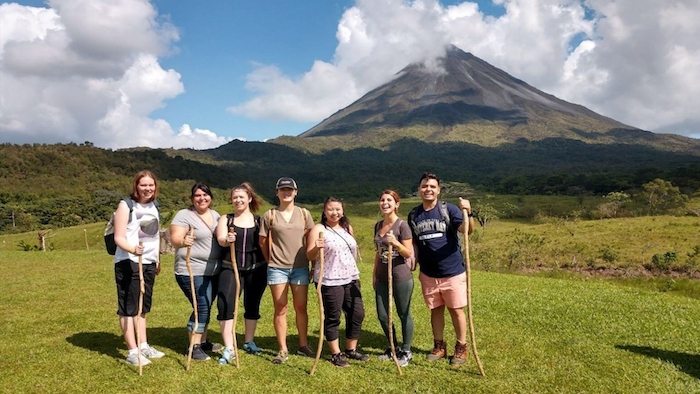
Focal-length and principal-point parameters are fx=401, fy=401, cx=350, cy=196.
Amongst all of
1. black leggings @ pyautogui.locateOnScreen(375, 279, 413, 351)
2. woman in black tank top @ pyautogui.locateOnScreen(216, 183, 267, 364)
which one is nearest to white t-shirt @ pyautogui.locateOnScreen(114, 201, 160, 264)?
woman in black tank top @ pyautogui.locateOnScreen(216, 183, 267, 364)

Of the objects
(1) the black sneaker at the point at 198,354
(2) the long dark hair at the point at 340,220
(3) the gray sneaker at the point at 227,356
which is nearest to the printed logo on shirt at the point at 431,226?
(2) the long dark hair at the point at 340,220

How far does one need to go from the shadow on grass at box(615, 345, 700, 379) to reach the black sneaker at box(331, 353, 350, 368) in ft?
13.5

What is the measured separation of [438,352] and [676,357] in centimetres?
330

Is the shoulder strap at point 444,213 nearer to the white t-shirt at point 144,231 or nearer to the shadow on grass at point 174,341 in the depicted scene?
the shadow on grass at point 174,341

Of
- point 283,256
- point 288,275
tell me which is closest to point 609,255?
point 288,275

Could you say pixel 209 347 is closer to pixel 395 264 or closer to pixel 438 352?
pixel 395 264

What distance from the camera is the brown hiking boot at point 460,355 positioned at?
5.31 meters

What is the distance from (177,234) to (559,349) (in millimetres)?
5612

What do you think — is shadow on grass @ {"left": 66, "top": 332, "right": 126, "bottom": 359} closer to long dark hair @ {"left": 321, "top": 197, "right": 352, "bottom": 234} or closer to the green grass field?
the green grass field

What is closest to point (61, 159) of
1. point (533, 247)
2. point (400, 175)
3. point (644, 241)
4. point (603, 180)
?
point (400, 175)

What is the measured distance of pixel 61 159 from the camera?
120m

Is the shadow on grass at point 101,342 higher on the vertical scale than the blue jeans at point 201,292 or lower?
lower

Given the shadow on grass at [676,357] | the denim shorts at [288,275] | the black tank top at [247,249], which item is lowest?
the shadow on grass at [676,357]

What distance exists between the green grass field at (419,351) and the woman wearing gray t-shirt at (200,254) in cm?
78
